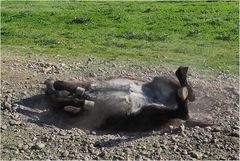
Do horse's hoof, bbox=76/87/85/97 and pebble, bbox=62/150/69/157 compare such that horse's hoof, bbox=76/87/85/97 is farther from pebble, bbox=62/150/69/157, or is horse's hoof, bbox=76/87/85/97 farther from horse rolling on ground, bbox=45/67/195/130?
pebble, bbox=62/150/69/157

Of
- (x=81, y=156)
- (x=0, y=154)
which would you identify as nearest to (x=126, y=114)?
(x=81, y=156)

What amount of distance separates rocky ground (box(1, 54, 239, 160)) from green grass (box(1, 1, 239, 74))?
8.21ft

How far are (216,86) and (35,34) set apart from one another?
7.13 metres

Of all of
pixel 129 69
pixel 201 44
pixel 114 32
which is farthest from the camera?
pixel 114 32

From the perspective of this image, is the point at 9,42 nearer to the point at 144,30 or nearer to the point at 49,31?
the point at 49,31

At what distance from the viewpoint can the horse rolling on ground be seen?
7133 mm

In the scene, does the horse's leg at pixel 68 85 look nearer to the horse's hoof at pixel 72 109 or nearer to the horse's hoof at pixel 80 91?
the horse's hoof at pixel 80 91

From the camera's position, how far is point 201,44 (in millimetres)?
12719

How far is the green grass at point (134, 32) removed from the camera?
11727 mm

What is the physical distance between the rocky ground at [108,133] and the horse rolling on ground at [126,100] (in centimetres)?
19

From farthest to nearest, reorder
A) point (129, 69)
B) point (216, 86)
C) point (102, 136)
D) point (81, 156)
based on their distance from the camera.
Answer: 1. point (129, 69)
2. point (216, 86)
3. point (102, 136)
4. point (81, 156)

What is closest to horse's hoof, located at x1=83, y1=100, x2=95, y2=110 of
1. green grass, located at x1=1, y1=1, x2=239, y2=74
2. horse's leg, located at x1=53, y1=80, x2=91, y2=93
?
horse's leg, located at x1=53, y1=80, x2=91, y2=93

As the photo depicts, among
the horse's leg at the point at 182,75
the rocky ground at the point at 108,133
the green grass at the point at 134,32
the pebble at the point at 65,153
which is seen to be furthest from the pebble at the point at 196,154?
the green grass at the point at 134,32

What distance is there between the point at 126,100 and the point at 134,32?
23.7ft
